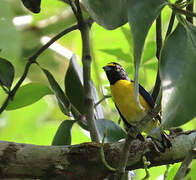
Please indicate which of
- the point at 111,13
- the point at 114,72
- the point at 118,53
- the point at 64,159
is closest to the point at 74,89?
the point at 118,53

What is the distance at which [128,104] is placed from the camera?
6.86 feet

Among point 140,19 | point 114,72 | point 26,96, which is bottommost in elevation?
point 114,72

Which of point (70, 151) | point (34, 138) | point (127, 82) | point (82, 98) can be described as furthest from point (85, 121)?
point (34, 138)

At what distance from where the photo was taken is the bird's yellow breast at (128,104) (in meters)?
2.05

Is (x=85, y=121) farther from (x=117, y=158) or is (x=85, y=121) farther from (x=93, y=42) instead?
(x=93, y=42)

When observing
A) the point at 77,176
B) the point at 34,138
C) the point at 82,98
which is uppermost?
the point at 82,98

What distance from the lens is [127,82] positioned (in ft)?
7.52

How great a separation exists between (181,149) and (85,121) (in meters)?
0.46

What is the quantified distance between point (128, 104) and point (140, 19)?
1153mm

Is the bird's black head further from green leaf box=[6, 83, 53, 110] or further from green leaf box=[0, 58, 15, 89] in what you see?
green leaf box=[0, 58, 15, 89]

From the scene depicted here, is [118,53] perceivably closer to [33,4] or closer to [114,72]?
[114,72]

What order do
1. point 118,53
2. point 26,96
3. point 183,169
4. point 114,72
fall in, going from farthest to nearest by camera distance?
point 114,72, point 118,53, point 26,96, point 183,169

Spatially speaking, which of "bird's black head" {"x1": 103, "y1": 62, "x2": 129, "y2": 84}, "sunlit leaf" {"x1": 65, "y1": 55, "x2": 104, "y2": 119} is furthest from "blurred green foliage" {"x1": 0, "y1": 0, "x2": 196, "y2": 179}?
"sunlit leaf" {"x1": 65, "y1": 55, "x2": 104, "y2": 119}

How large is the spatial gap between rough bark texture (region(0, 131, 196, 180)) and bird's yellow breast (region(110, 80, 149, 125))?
63 centimetres
